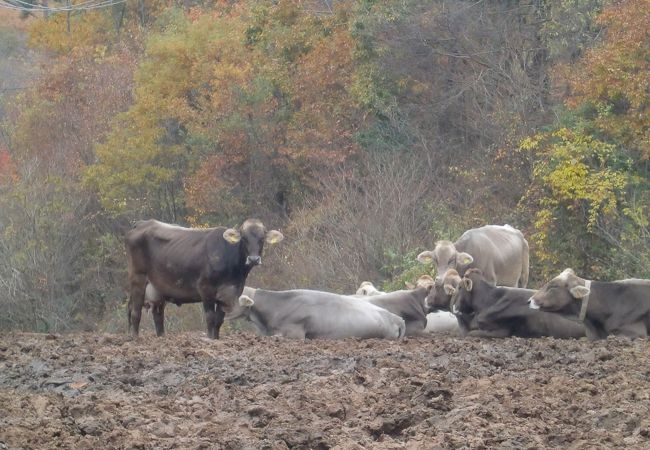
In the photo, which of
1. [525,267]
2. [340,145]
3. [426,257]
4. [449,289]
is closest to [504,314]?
[449,289]

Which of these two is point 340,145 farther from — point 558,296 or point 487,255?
point 558,296

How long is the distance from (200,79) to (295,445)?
40.5 metres

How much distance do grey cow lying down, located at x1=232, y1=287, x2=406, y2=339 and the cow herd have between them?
1cm

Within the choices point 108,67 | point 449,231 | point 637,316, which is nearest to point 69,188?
point 108,67

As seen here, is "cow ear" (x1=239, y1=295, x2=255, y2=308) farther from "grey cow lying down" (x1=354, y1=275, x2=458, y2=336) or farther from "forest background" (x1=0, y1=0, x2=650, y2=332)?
"forest background" (x1=0, y1=0, x2=650, y2=332)

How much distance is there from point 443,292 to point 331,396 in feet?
31.7

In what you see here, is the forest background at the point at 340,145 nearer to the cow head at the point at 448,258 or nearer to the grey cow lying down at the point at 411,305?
the cow head at the point at 448,258

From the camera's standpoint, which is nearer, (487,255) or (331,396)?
(331,396)

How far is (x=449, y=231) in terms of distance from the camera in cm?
3120

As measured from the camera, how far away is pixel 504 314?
730 inches

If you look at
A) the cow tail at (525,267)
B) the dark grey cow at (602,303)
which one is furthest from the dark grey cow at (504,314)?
the cow tail at (525,267)

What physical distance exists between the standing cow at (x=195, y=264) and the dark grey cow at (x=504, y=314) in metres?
2.98

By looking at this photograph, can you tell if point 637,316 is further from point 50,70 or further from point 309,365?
point 50,70

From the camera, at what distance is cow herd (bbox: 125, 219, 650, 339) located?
57.4ft
